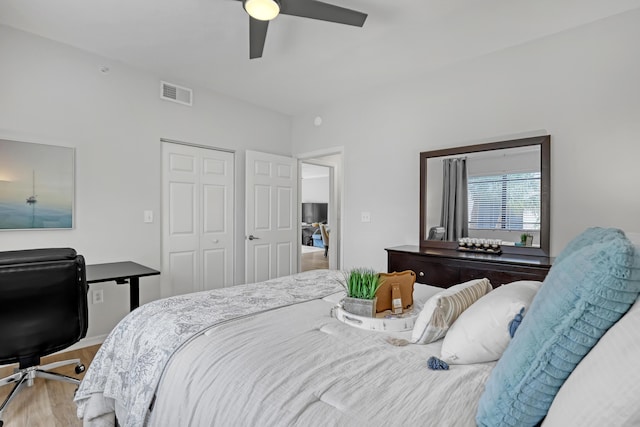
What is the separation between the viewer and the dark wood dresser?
2.45 meters

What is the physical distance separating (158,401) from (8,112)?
9.55 ft

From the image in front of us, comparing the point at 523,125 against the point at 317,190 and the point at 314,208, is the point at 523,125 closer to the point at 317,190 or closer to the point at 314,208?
the point at 314,208

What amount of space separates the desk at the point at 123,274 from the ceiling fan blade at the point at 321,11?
2.21m

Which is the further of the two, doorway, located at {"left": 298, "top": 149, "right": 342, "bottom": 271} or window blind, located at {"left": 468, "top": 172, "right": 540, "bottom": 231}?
doorway, located at {"left": 298, "top": 149, "right": 342, "bottom": 271}

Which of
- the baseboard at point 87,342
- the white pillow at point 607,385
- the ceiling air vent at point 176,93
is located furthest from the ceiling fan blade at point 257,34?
the baseboard at point 87,342

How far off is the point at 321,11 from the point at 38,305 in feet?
8.00

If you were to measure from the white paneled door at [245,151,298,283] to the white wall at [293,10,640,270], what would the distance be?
3.09ft

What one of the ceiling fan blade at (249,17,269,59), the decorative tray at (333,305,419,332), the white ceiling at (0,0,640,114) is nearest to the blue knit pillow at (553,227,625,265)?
the decorative tray at (333,305,419,332)

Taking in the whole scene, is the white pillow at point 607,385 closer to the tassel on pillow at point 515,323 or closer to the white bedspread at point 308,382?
the white bedspread at point 308,382

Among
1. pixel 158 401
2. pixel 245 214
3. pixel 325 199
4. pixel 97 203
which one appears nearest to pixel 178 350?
pixel 158 401

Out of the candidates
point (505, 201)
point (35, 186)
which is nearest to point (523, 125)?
point (505, 201)

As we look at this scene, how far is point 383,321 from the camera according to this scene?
1395mm

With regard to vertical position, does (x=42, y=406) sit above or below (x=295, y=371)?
below

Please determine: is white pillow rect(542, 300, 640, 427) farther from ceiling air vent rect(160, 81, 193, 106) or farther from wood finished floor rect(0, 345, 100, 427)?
ceiling air vent rect(160, 81, 193, 106)
